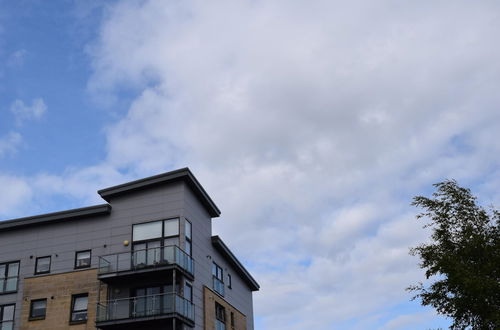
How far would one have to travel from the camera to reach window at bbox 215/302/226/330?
31.1m

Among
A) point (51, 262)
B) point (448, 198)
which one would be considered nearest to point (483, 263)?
point (448, 198)

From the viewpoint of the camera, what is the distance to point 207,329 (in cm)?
2892

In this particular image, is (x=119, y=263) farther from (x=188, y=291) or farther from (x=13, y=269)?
(x=13, y=269)

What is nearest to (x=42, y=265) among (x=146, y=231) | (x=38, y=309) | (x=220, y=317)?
(x=38, y=309)

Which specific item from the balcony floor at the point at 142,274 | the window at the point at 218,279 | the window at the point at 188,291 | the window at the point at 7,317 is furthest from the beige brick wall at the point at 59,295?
the window at the point at 218,279

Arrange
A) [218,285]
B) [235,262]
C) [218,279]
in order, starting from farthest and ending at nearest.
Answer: [235,262] → [218,279] → [218,285]

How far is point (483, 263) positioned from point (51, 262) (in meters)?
21.1

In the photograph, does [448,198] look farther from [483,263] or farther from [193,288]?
[193,288]

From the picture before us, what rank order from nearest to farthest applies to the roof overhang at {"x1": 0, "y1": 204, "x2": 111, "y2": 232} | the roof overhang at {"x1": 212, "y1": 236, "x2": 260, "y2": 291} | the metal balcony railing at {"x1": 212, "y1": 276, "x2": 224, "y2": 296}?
the roof overhang at {"x1": 0, "y1": 204, "x2": 111, "y2": 232}, the metal balcony railing at {"x1": 212, "y1": 276, "x2": 224, "y2": 296}, the roof overhang at {"x1": 212, "y1": 236, "x2": 260, "y2": 291}

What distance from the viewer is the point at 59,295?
28.2 m

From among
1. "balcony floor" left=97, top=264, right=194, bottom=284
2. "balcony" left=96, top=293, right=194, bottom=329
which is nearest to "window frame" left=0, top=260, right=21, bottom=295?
"balcony floor" left=97, top=264, right=194, bottom=284

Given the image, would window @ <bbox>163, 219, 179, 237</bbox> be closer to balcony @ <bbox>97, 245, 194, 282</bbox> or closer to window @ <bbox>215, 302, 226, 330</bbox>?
balcony @ <bbox>97, 245, 194, 282</bbox>

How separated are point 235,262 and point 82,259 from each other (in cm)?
1082

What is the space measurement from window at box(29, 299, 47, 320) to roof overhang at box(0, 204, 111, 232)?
4257 mm
